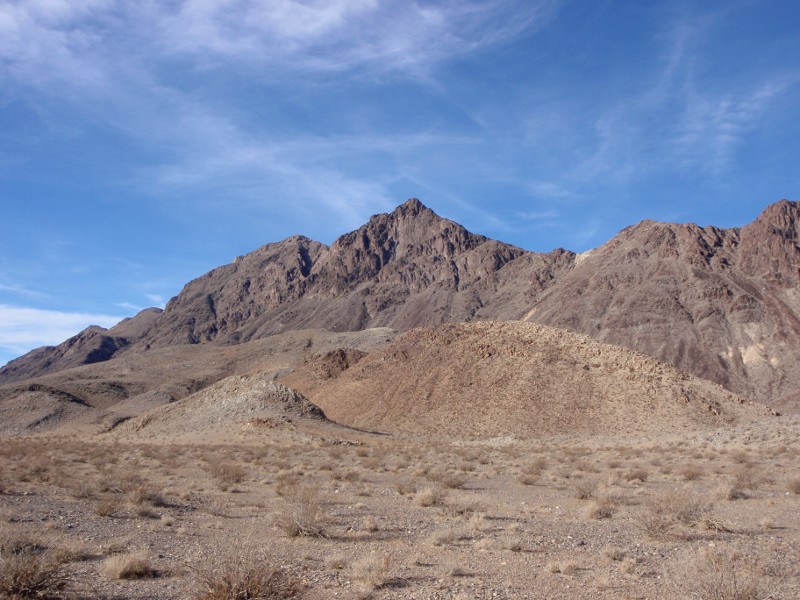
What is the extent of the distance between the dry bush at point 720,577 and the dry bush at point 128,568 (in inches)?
287

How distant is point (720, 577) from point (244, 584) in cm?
571

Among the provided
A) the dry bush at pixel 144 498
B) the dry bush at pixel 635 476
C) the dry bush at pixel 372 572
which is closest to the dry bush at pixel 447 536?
the dry bush at pixel 372 572

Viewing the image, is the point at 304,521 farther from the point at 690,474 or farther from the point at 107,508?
the point at 690,474

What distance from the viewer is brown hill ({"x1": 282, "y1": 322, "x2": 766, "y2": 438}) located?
51531 mm

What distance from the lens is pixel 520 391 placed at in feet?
186

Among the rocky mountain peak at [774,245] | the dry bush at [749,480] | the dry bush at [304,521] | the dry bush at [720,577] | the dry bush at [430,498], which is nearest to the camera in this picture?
the dry bush at [720,577]

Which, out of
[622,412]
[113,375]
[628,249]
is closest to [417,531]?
[622,412]

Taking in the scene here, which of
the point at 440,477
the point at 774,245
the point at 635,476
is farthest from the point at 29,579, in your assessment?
the point at 774,245

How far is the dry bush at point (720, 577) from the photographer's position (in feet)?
23.5

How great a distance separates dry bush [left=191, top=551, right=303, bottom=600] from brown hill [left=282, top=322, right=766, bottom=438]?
43.0m

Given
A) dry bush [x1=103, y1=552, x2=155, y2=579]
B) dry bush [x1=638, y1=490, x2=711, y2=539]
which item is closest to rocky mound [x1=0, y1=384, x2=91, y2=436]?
dry bush [x1=103, y1=552, x2=155, y2=579]

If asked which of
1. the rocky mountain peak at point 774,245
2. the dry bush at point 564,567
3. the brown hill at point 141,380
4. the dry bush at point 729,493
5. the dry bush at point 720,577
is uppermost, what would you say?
the rocky mountain peak at point 774,245

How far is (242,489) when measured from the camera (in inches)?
802

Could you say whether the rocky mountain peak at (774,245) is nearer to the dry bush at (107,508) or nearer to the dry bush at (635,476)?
the dry bush at (635,476)
